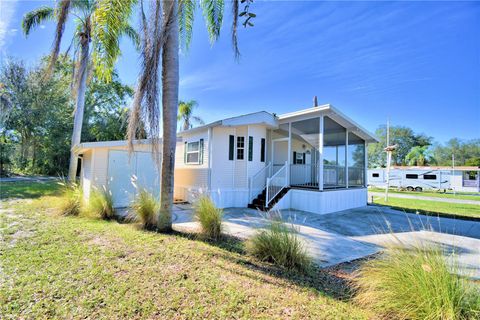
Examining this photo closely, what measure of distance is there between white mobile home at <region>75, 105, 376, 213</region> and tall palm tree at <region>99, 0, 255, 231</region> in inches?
128

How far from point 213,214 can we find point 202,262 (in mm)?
1609

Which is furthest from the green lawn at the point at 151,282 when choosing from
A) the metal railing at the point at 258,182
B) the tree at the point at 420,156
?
the tree at the point at 420,156

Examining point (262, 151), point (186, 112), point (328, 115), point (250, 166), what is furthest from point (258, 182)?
point (186, 112)

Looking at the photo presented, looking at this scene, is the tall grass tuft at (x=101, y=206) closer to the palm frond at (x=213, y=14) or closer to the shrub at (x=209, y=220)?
the shrub at (x=209, y=220)

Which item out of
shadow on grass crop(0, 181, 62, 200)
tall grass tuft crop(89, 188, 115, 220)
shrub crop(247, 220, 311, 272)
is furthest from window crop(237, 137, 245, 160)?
shadow on grass crop(0, 181, 62, 200)

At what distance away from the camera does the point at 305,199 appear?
1023 centimetres

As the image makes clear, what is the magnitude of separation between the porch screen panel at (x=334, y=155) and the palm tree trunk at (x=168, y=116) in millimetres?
7458

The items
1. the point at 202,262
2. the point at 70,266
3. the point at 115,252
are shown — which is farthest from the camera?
the point at 115,252

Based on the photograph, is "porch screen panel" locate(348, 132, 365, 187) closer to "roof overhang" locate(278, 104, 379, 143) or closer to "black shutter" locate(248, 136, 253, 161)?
"roof overhang" locate(278, 104, 379, 143)

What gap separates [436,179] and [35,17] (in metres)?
40.2

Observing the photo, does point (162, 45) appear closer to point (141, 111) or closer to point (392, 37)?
point (141, 111)

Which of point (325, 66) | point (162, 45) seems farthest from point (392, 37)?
point (162, 45)

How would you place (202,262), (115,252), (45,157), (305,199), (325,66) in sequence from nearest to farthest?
(202,262), (115,252), (305,199), (325,66), (45,157)

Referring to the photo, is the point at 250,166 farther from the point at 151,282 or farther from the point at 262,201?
the point at 151,282
